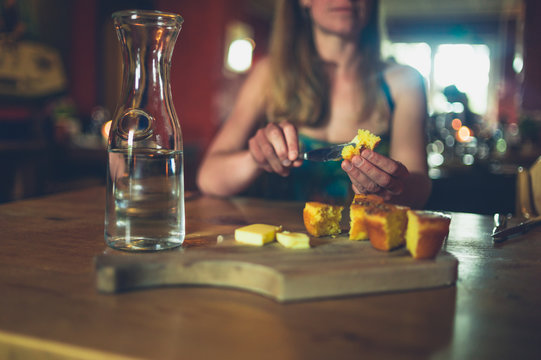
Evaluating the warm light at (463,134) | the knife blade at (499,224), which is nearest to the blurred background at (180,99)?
the warm light at (463,134)

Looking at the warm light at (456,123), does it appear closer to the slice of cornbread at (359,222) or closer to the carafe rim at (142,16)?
the slice of cornbread at (359,222)

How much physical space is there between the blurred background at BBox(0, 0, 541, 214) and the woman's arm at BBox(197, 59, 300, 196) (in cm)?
58

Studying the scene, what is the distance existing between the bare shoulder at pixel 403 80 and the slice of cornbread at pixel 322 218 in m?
1.05

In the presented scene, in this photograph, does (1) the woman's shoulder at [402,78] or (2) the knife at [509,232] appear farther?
(1) the woman's shoulder at [402,78]

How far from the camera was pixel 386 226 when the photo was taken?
707 mm

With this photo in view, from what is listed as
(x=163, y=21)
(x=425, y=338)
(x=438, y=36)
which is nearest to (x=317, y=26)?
(x=163, y=21)

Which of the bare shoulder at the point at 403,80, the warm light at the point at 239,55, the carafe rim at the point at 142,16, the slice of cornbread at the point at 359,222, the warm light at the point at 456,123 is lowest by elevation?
the slice of cornbread at the point at 359,222

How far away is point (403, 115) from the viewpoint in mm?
1721

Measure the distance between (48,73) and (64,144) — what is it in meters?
1.81

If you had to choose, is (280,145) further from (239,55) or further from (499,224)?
(239,55)

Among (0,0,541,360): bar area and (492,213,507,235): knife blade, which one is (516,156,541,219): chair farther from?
(492,213,507,235): knife blade

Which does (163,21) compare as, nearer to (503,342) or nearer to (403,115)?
(503,342)

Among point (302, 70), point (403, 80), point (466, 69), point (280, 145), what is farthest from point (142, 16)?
point (466, 69)

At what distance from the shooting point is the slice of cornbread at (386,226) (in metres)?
0.71
